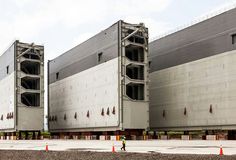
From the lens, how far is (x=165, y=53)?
223ft

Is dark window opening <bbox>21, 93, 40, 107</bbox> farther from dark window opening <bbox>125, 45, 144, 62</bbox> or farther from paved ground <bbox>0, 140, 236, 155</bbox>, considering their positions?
paved ground <bbox>0, 140, 236, 155</bbox>

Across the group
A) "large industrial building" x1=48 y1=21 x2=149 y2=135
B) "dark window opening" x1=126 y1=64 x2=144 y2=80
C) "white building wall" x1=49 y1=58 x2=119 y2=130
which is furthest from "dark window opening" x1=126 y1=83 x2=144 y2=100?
"white building wall" x1=49 y1=58 x2=119 y2=130

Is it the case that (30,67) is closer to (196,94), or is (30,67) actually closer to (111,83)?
(111,83)

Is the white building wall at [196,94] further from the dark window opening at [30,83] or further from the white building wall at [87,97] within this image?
the dark window opening at [30,83]

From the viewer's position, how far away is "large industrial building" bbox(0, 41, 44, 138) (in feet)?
240

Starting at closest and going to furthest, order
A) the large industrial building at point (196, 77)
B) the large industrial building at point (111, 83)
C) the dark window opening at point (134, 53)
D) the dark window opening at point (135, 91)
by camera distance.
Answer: the large industrial building at point (196, 77) < the large industrial building at point (111, 83) < the dark window opening at point (135, 91) < the dark window opening at point (134, 53)

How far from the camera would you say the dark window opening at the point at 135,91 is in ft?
200

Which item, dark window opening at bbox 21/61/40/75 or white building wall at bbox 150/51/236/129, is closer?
white building wall at bbox 150/51/236/129

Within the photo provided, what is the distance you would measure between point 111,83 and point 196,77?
1310 centimetres

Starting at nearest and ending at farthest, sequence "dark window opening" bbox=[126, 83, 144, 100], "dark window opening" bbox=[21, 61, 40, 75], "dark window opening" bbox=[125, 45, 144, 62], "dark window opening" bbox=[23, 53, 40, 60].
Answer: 1. "dark window opening" bbox=[126, 83, 144, 100]
2. "dark window opening" bbox=[125, 45, 144, 62]
3. "dark window opening" bbox=[23, 53, 40, 60]
4. "dark window opening" bbox=[21, 61, 40, 75]

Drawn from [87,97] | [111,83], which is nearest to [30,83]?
[87,97]

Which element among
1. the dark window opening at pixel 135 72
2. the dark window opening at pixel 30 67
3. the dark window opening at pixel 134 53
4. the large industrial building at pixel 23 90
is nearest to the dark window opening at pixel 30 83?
the large industrial building at pixel 23 90

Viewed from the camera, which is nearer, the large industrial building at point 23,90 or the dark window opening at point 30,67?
the large industrial building at point 23,90

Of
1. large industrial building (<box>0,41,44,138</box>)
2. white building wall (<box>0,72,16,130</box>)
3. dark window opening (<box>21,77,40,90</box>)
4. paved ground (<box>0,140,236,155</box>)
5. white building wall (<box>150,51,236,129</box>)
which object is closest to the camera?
paved ground (<box>0,140,236,155</box>)
